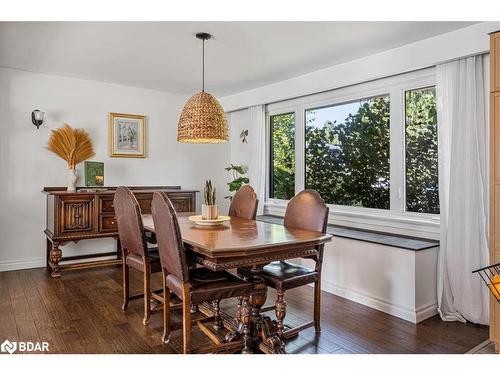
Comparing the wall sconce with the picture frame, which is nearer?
the wall sconce

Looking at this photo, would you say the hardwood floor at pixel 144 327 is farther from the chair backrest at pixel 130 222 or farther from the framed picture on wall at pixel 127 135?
the framed picture on wall at pixel 127 135

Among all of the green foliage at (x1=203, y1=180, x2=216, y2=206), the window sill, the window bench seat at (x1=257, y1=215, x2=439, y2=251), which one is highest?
the green foliage at (x1=203, y1=180, x2=216, y2=206)

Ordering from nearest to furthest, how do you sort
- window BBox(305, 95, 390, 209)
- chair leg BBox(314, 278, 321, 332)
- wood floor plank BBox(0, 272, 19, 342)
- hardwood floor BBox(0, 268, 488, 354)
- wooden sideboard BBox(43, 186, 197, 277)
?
hardwood floor BBox(0, 268, 488, 354)
wood floor plank BBox(0, 272, 19, 342)
chair leg BBox(314, 278, 321, 332)
window BBox(305, 95, 390, 209)
wooden sideboard BBox(43, 186, 197, 277)

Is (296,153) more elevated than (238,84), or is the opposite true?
(238,84)

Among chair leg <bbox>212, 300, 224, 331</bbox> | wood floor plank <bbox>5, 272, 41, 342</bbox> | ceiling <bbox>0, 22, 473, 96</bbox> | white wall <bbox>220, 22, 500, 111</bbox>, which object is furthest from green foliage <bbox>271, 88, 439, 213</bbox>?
wood floor plank <bbox>5, 272, 41, 342</bbox>

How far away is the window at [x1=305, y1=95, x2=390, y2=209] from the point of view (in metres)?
3.92

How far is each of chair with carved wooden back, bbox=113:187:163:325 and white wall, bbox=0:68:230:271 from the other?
6.25 ft

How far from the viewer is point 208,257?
223cm

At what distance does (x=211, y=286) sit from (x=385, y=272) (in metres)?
1.66

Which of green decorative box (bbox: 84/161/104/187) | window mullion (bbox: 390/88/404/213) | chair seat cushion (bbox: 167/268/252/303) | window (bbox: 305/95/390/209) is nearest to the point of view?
chair seat cushion (bbox: 167/268/252/303)

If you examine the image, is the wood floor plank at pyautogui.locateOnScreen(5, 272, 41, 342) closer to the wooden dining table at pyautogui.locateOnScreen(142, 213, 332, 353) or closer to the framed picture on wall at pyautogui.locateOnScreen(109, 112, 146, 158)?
the wooden dining table at pyautogui.locateOnScreen(142, 213, 332, 353)
